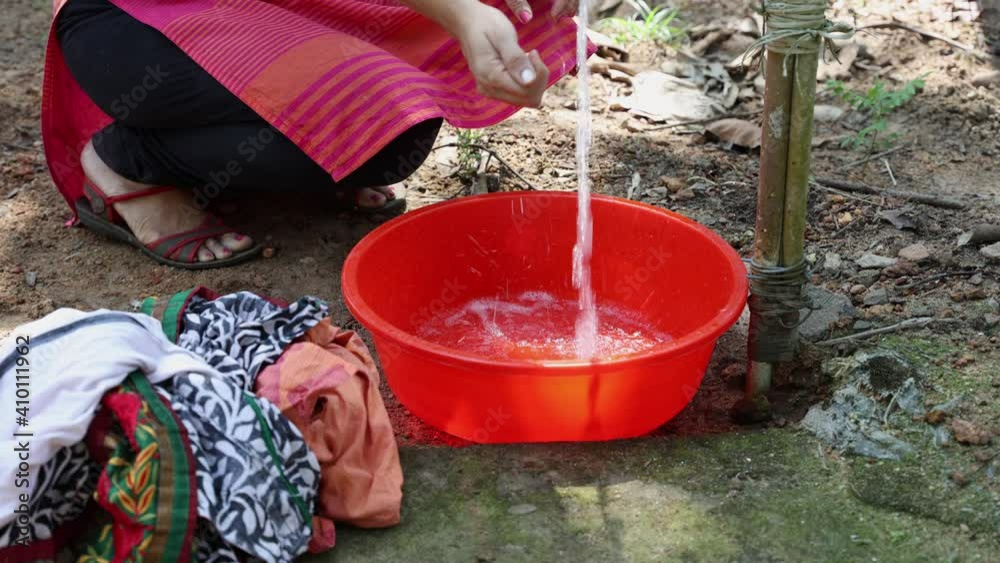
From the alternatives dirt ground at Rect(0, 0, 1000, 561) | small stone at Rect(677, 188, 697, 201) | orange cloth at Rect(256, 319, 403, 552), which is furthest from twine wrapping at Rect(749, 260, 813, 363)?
small stone at Rect(677, 188, 697, 201)

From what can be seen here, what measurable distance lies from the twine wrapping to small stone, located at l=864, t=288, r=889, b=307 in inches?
9.2

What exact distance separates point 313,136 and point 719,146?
119 centimetres

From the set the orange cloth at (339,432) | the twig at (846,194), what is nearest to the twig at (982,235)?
the twig at (846,194)

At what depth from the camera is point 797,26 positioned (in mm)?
1484

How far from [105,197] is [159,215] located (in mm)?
126

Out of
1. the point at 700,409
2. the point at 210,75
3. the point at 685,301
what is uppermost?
the point at 210,75

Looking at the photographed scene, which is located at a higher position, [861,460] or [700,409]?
[861,460]

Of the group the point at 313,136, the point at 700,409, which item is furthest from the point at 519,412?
the point at 313,136

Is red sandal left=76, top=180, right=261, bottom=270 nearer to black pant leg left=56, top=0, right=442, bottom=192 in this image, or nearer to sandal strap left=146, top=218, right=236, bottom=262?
sandal strap left=146, top=218, right=236, bottom=262

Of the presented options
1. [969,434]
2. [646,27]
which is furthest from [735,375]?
[646,27]

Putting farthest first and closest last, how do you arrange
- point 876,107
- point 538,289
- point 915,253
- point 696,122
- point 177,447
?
1. point 696,122
2. point 876,107
3. point 538,289
4. point 915,253
5. point 177,447

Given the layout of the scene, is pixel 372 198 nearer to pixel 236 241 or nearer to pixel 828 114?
pixel 236 241

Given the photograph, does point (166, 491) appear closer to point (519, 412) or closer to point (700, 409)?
point (519, 412)

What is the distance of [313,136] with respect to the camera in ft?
6.22
